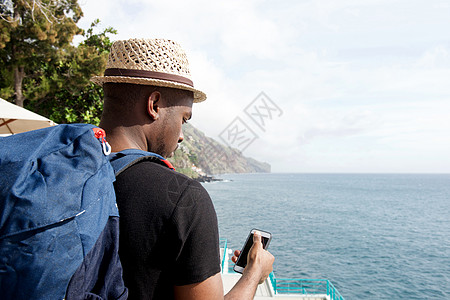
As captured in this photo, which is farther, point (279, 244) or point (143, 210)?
point (279, 244)

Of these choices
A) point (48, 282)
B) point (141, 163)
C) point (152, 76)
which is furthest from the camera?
point (152, 76)

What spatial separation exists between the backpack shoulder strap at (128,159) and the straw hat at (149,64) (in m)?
0.37

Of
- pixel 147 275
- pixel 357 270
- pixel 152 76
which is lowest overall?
pixel 357 270

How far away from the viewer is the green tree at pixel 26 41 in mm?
15625

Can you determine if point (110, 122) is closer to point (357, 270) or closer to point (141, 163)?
point (141, 163)

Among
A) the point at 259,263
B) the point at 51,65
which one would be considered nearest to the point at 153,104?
the point at 259,263

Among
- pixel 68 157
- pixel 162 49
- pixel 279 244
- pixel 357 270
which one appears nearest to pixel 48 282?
pixel 68 157

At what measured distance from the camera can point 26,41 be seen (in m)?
16.5

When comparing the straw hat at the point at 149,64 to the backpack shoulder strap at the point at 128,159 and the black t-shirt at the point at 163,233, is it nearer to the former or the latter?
the backpack shoulder strap at the point at 128,159

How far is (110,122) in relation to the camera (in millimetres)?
1820

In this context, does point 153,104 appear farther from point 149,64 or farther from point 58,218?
point 58,218

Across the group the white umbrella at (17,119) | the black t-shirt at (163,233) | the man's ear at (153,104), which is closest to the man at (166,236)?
the black t-shirt at (163,233)

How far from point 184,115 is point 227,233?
58.0 m

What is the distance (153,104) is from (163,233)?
0.69 meters
